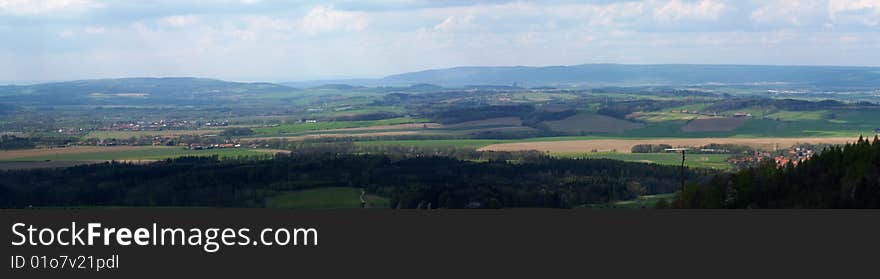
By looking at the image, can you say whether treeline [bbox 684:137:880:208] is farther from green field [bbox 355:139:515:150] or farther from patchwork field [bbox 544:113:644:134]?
patchwork field [bbox 544:113:644:134]

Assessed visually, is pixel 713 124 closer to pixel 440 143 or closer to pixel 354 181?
pixel 440 143

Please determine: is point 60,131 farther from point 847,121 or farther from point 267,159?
point 847,121

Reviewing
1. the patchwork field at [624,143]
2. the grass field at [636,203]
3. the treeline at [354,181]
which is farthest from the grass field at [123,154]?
the grass field at [636,203]

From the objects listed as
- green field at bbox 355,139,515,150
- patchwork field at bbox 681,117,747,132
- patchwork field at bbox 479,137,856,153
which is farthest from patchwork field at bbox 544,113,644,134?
green field at bbox 355,139,515,150

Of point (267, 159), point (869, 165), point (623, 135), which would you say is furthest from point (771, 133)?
point (869, 165)

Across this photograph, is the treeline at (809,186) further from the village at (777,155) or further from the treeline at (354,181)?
the village at (777,155)
